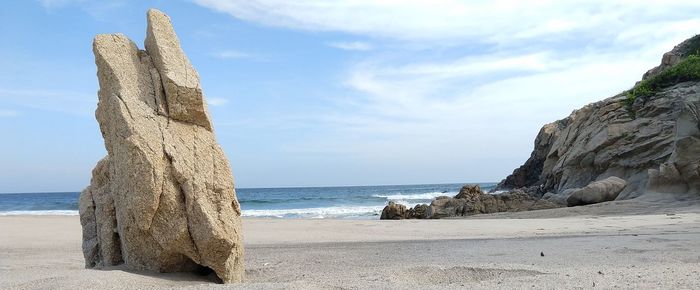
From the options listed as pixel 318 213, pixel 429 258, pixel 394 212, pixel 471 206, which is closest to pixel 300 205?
pixel 318 213

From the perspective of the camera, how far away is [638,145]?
2528cm

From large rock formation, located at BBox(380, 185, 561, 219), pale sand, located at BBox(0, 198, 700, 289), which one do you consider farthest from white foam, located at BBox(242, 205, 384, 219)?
pale sand, located at BBox(0, 198, 700, 289)

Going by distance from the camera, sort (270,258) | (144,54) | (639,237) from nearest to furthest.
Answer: (144,54), (270,258), (639,237)

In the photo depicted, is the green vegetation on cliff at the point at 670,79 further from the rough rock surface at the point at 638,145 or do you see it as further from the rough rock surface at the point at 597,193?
the rough rock surface at the point at 597,193

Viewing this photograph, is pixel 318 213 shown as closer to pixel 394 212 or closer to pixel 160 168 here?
pixel 394 212

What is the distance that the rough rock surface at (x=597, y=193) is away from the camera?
73.5 feet

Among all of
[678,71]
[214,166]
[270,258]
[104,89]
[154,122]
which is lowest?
[270,258]

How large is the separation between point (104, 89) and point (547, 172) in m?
33.0

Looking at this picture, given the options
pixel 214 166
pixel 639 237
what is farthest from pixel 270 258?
pixel 639 237

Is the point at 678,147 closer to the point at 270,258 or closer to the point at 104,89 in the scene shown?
the point at 270,258

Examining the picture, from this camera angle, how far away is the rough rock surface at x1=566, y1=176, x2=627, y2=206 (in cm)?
2239

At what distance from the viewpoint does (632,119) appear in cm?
2697

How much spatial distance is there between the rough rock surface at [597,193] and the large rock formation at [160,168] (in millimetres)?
19202

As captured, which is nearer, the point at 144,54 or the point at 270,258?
the point at 144,54
